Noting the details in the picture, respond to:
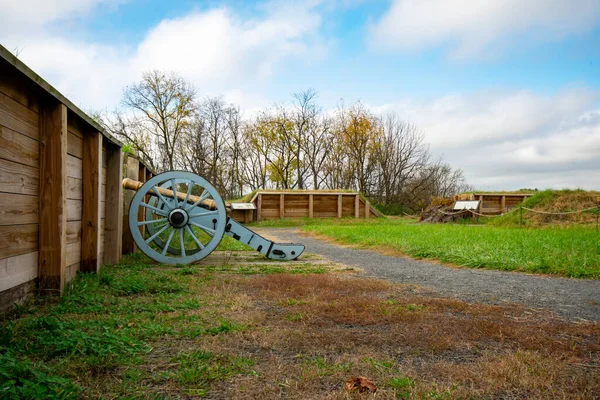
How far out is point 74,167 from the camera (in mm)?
5383

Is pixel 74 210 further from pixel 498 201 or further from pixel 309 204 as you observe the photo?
pixel 498 201

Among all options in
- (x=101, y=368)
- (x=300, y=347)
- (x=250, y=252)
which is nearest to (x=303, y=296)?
(x=300, y=347)

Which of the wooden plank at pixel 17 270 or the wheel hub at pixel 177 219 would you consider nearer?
the wooden plank at pixel 17 270

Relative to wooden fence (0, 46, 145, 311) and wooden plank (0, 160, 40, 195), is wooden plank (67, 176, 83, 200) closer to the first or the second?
wooden fence (0, 46, 145, 311)

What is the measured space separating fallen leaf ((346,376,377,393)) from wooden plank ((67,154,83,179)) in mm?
4043

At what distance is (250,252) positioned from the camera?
9617mm

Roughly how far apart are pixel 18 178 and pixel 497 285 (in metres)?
5.37

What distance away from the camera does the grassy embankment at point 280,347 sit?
92.1 inches

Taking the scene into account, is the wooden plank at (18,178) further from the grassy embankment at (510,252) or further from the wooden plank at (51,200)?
the grassy embankment at (510,252)

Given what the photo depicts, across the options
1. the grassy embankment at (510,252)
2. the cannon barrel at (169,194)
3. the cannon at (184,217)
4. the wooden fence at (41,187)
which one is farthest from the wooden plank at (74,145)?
the grassy embankment at (510,252)

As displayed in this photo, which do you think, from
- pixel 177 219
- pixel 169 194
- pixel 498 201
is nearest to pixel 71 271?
pixel 177 219

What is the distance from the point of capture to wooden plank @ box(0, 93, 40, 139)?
3.63 m

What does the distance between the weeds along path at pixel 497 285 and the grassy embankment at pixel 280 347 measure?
55cm

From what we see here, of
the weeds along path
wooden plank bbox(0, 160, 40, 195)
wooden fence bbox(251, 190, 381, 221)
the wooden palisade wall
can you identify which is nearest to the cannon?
the wooden palisade wall
